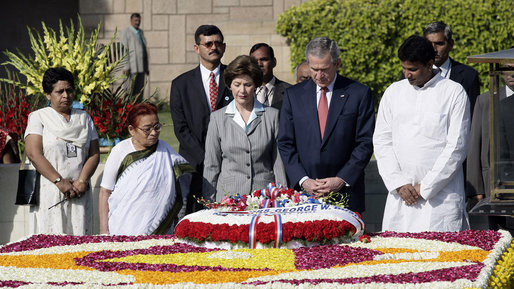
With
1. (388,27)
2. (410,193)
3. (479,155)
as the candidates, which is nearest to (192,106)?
(410,193)

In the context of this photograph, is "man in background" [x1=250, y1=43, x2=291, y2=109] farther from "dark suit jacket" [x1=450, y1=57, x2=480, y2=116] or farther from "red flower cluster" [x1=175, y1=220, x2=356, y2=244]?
"red flower cluster" [x1=175, y1=220, x2=356, y2=244]

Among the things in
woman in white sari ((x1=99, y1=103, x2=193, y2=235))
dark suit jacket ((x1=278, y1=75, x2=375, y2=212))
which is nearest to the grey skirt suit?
dark suit jacket ((x1=278, y1=75, x2=375, y2=212))

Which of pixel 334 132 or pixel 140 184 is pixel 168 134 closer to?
pixel 334 132

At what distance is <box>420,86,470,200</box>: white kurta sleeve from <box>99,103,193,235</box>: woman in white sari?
1.84m

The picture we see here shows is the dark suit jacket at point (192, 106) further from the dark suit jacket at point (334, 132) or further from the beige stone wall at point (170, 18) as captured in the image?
the beige stone wall at point (170, 18)

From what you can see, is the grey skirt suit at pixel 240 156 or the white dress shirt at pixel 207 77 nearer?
the grey skirt suit at pixel 240 156

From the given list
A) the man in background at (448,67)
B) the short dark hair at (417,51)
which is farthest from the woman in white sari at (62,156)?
the man in background at (448,67)

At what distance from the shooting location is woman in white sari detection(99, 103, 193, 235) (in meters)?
6.35

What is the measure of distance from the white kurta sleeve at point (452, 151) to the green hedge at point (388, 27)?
7.28m

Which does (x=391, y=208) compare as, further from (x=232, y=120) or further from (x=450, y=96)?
(x=232, y=120)

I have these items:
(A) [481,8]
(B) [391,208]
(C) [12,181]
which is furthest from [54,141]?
(A) [481,8]

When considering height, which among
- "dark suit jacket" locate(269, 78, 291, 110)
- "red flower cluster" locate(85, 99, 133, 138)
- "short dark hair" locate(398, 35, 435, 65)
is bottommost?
"red flower cluster" locate(85, 99, 133, 138)

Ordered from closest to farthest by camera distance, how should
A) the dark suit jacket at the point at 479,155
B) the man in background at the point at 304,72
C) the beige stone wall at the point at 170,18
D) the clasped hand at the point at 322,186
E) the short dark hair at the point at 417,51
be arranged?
the short dark hair at the point at 417,51
the clasped hand at the point at 322,186
the dark suit jacket at the point at 479,155
the man in background at the point at 304,72
the beige stone wall at the point at 170,18

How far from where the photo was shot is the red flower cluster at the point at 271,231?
535cm
